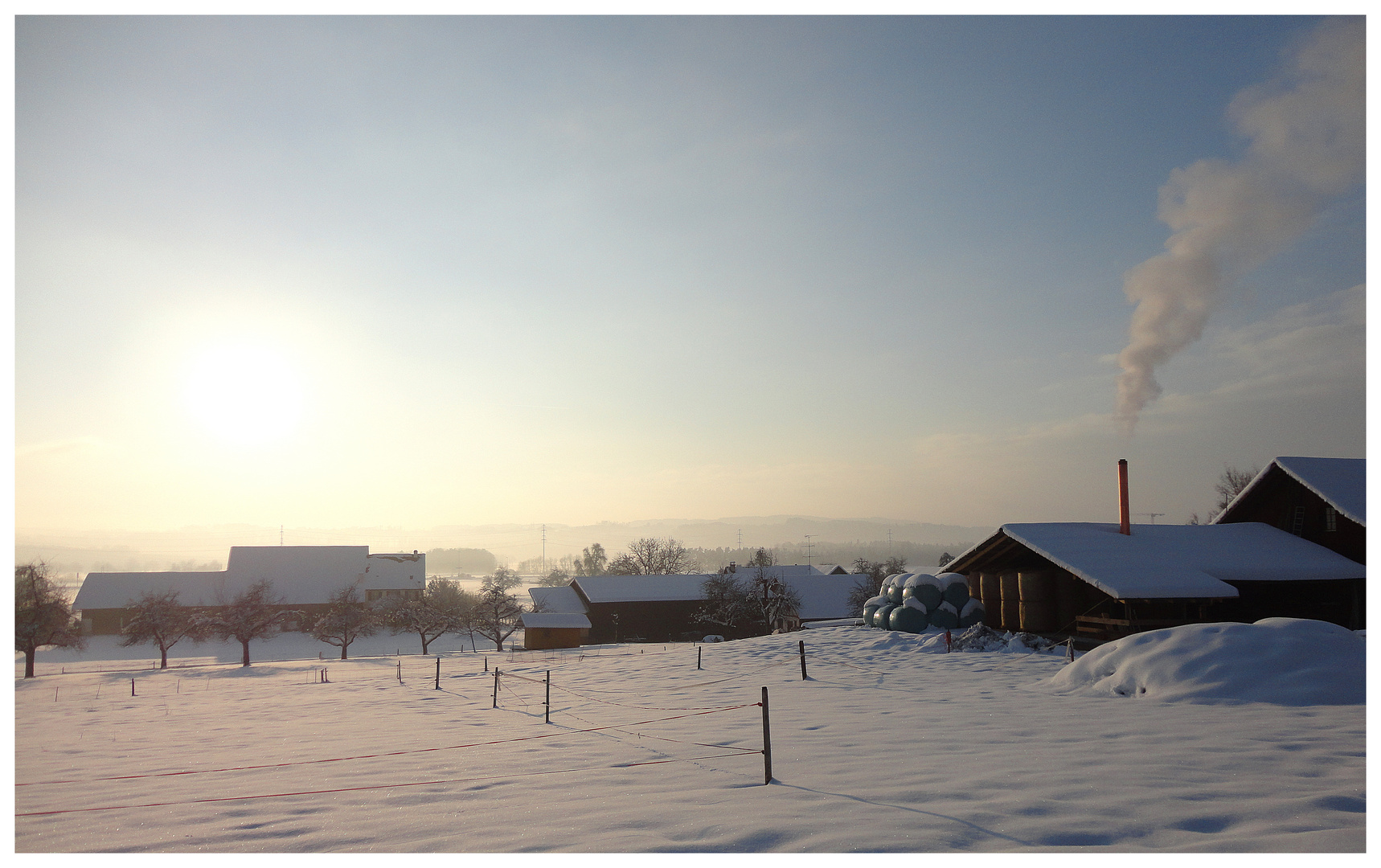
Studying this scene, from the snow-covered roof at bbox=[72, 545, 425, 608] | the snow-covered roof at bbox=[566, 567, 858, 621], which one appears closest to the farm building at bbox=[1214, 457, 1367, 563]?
the snow-covered roof at bbox=[566, 567, 858, 621]

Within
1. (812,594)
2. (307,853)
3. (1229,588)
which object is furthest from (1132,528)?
(812,594)

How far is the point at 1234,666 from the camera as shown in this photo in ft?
42.5

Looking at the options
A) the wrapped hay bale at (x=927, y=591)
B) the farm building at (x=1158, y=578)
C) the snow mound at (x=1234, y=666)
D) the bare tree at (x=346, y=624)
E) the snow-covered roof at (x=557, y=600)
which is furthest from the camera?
the snow-covered roof at (x=557, y=600)

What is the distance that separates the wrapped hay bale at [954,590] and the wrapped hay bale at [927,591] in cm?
22

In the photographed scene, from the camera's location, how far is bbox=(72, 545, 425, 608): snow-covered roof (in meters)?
61.0

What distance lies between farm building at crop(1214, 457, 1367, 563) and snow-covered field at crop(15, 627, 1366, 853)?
1290 centimetres

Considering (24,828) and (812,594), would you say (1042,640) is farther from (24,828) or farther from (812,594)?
(812,594)

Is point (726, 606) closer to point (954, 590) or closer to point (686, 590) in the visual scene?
point (686, 590)

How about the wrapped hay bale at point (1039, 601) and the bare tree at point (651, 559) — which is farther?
the bare tree at point (651, 559)

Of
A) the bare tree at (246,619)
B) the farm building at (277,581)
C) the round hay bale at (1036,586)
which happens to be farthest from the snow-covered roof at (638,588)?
the round hay bale at (1036,586)

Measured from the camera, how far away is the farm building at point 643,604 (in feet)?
185

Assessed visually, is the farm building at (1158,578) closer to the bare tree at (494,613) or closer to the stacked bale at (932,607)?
the stacked bale at (932,607)

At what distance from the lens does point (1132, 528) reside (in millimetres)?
26062

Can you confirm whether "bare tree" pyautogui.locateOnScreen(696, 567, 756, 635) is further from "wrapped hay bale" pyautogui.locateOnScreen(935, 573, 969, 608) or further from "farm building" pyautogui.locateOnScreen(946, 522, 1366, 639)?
"farm building" pyautogui.locateOnScreen(946, 522, 1366, 639)
